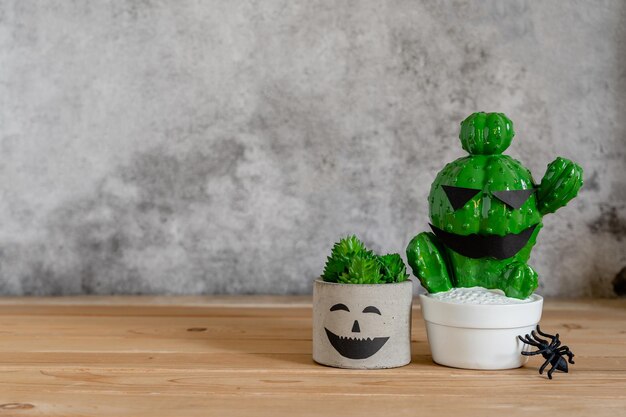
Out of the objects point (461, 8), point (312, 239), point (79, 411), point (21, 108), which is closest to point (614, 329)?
point (312, 239)

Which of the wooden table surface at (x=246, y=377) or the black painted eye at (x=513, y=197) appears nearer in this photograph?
the wooden table surface at (x=246, y=377)

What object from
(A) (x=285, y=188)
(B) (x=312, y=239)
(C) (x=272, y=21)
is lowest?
(B) (x=312, y=239)

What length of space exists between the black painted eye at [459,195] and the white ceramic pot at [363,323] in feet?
0.42

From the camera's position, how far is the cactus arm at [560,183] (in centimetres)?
104

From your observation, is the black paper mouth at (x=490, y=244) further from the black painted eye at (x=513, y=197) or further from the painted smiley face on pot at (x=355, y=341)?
the painted smiley face on pot at (x=355, y=341)

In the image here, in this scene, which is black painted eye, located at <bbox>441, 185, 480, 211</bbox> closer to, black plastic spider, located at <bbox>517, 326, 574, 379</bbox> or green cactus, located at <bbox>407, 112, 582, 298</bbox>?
green cactus, located at <bbox>407, 112, 582, 298</bbox>

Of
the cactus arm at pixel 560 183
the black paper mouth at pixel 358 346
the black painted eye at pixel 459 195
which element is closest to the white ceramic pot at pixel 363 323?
the black paper mouth at pixel 358 346

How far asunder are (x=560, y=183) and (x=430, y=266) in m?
0.21

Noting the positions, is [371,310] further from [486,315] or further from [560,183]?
[560,183]

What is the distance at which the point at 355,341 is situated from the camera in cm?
101

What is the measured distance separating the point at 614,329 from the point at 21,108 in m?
1.36

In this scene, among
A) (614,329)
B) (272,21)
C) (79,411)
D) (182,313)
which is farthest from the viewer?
(272,21)

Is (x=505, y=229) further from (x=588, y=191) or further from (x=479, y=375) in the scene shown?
(x=588, y=191)

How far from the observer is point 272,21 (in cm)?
174
